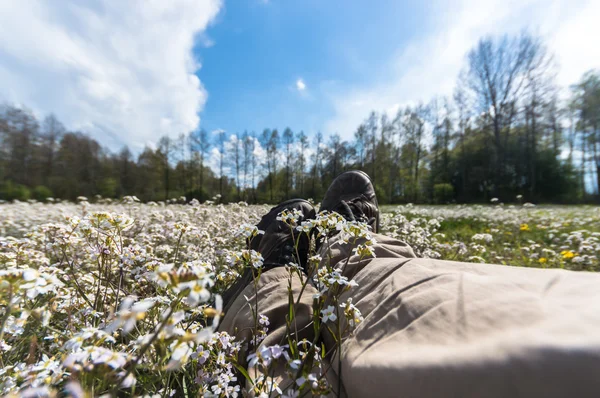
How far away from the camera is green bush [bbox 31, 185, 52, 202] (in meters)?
11.1

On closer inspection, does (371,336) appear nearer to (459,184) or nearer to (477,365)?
(477,365)

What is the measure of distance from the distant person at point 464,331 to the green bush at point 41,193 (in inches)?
574

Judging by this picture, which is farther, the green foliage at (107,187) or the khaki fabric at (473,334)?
the green foliage at (107,187)

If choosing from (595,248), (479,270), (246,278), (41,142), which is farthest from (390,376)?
(41,142)

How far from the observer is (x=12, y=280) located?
1.64 feet

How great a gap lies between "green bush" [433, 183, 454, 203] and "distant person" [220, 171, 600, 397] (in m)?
21.8

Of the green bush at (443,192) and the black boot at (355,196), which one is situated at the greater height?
the green bush at (443,192)

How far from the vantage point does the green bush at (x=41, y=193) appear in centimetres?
1107

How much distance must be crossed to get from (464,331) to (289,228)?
1312 millimetres

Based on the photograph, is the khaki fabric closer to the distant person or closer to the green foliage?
the distant person

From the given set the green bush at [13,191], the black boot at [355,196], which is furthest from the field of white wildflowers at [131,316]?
the green bush at [13,191]

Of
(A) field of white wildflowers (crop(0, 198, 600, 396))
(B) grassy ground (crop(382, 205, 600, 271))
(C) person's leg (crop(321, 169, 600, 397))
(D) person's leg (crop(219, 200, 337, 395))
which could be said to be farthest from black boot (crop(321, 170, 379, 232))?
(C) person's leg (crop(321, 169, 600, 397))

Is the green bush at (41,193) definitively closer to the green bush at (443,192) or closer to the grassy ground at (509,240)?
the grassy ground at (509,240)

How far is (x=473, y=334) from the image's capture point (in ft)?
2.35
